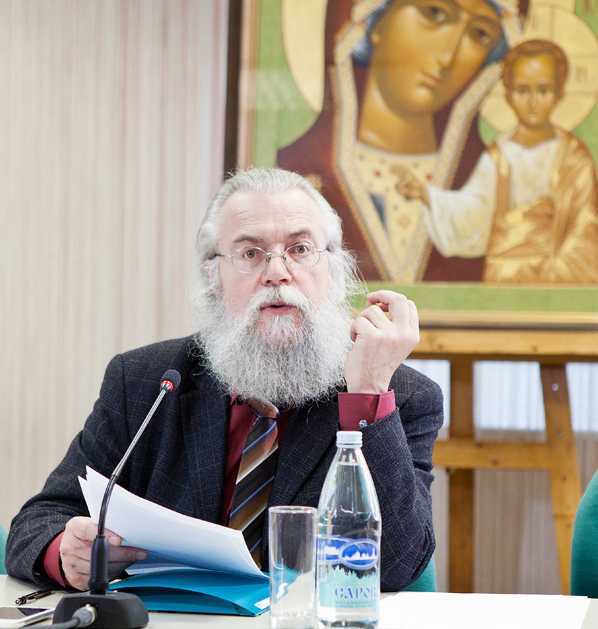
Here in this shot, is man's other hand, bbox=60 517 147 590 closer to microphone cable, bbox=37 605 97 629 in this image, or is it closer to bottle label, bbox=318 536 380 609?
microphone cable, bbox=37 605 97 629

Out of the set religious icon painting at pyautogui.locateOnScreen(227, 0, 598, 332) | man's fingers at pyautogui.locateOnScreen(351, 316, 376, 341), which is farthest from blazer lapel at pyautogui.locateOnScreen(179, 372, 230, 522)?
religious icon painting at pyautogui.locateOnScreen(227, 0, 598, 332)

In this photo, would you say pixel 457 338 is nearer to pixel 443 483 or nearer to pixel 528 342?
pixel 528 342

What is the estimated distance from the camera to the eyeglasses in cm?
226

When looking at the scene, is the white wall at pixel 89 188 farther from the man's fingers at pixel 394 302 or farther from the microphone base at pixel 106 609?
the microphone base at pixel 106 609

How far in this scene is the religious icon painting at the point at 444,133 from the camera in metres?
3.97

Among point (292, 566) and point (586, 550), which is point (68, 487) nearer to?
point (292, 566)

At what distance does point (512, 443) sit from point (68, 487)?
2.36m

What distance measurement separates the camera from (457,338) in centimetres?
388

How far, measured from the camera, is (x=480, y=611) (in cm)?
161

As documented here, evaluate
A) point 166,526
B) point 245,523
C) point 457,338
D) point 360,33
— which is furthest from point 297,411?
point 360,33

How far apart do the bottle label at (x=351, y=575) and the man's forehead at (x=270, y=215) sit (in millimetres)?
1014

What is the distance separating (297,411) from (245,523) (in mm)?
290

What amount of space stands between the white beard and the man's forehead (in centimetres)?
15

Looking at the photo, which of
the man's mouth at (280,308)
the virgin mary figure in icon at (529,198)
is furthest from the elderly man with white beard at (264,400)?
the virgin mary figure in icon at (529,198)
